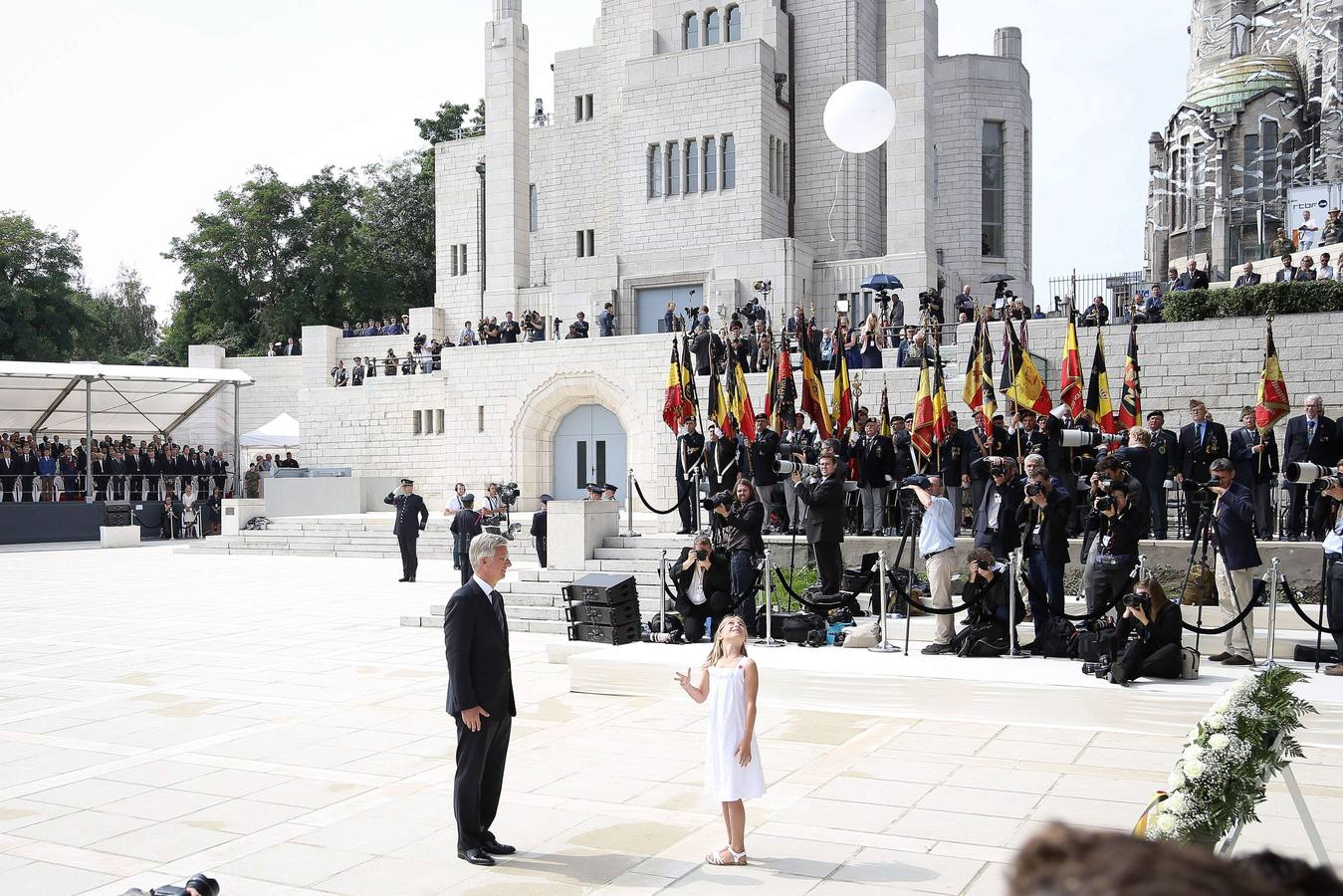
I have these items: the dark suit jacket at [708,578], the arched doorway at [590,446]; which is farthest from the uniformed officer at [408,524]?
the arched doorway at [590,446]

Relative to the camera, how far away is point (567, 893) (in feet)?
18.1

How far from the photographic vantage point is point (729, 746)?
588cm

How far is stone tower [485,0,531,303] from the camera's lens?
38.5 metres

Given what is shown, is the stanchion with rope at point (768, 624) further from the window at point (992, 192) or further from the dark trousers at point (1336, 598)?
the window at point (992, 192)

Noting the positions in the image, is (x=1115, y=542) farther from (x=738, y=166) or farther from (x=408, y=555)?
(x=738, y=166)

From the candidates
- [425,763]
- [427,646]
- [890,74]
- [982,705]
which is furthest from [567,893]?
[890,74]

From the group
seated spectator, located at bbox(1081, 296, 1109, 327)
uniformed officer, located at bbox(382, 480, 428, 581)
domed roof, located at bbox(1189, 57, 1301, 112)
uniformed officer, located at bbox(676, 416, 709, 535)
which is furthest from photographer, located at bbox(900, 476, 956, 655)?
domed roof, located at bbox(1189, 57, 1301, 112)

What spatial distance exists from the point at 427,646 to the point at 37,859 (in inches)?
296

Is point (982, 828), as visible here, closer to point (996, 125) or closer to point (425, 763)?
point (425, 763)

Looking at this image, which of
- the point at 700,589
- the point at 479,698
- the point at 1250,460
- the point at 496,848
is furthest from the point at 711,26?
the point at 496,848

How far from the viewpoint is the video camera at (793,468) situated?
56.5 ft

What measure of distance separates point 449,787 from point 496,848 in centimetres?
146

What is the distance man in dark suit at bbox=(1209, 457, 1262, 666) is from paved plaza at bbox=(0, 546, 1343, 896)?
7.33 ft

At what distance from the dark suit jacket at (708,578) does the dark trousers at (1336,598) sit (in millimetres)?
5610
